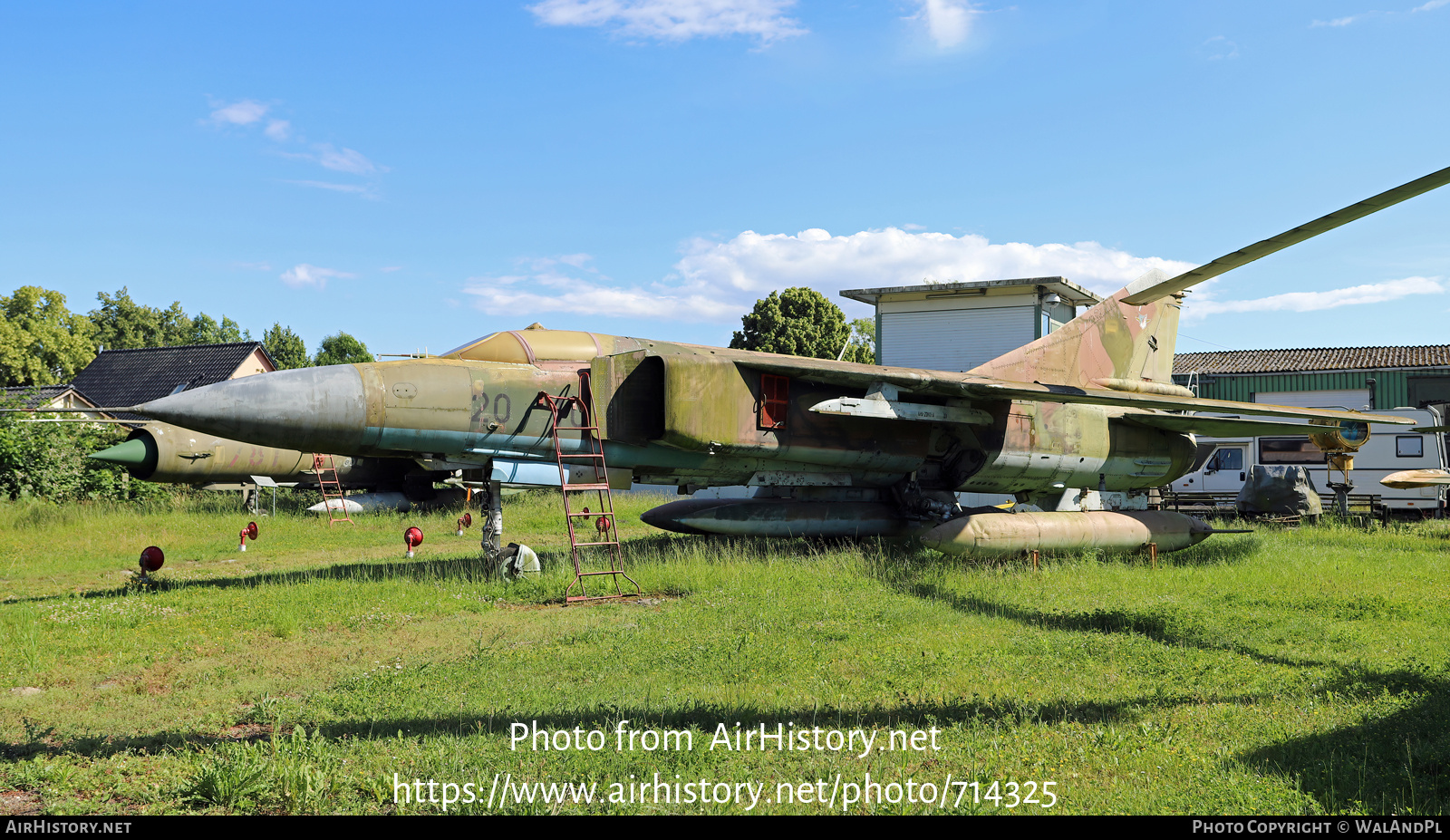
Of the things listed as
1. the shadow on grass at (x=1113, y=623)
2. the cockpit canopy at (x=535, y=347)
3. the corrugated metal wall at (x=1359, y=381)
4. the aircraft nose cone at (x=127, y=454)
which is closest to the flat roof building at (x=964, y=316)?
the corrugated metal wall at (x=1359, y=381)

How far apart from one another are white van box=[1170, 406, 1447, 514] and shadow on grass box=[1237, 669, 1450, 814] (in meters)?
16.4

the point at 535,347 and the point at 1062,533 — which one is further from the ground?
the point at 535,347

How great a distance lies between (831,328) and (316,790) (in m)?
47.9

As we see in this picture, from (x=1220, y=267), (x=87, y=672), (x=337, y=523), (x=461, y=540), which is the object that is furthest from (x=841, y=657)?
(x=337, y=523)

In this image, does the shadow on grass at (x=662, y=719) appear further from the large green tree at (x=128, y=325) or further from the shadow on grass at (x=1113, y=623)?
the large green tree at (x=128, y=325)

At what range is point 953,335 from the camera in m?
28.5

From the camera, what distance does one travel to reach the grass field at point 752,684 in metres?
4.39

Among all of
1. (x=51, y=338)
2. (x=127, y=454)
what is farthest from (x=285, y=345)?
(x=127, y=454)

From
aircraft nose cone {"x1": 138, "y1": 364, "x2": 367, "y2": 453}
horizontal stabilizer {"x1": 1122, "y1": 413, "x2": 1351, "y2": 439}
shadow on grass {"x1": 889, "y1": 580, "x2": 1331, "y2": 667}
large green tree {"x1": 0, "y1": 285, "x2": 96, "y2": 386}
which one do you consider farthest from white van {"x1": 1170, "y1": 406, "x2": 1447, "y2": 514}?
large green tree {"x1": 0, "y1": 285, "x2": 96, "y2": 386}

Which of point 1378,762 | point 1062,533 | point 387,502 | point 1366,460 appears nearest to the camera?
point 1378,762

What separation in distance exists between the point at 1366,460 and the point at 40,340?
2356 inches

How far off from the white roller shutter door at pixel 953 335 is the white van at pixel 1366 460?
6.58 metres

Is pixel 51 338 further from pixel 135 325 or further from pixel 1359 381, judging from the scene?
pixel 1359 381

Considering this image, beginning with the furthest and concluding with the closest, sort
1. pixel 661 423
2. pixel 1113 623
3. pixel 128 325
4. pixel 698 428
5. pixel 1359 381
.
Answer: pixel 128 325 → pixel 1359 381 → pixel 661 423 → pixel 698 428 → pixel 1113 623
